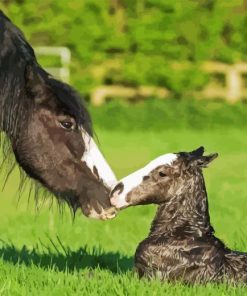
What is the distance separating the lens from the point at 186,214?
24.6 feet

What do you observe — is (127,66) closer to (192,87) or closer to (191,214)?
(192,87)

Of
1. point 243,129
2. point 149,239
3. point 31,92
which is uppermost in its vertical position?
point 31,92

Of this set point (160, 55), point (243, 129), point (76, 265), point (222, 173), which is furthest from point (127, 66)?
point (76, 265)

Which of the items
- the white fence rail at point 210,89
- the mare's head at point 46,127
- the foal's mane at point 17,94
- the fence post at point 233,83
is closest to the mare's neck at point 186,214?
the mare's head at point 46,127

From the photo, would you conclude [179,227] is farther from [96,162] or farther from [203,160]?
[96,162]

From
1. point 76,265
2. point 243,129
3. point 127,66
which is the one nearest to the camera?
point 76,265

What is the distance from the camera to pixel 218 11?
31.6 metres

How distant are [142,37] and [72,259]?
22.8 meters

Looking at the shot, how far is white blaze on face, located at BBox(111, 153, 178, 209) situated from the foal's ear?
0.14 meters

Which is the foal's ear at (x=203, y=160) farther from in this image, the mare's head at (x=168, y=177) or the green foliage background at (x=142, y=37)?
the green foliage background at (x=142, y=37)

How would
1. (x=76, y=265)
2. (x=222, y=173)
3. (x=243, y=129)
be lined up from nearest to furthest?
(x=76, y=265) < (x=222, y=173) < (x=243, y=129)

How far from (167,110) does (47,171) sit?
21.7 meters

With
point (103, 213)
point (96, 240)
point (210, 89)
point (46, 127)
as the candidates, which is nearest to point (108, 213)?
point (103, 213)

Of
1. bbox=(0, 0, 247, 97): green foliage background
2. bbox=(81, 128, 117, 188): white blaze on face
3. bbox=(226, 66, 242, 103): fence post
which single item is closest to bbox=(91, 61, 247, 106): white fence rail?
bbox=(226, 66, 242, 103): fence post
